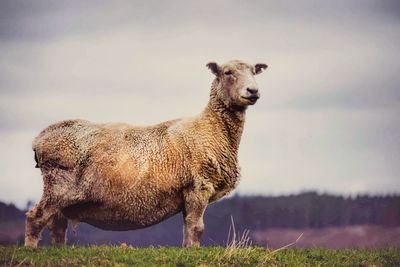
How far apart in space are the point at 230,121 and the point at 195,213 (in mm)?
2062

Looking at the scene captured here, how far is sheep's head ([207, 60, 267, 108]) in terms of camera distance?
46.3 feet

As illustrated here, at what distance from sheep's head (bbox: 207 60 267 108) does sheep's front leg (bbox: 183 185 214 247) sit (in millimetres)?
1793

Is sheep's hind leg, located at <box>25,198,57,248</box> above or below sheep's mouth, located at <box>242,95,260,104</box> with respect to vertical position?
below

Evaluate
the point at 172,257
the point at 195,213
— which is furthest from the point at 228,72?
the point at 172,257

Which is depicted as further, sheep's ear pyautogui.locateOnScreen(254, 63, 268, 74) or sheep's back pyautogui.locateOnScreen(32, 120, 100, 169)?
sheep's ear pyautogui.locateOnScreen(254, 63, 268, 74)

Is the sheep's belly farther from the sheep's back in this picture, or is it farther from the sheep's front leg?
the sheep's back

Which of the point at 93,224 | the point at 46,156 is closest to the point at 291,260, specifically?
the point at 93,224

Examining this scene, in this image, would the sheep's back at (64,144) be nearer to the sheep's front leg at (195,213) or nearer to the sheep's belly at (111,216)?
the sheep's belly at (111,216)

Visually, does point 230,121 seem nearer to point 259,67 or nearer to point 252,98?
point 252,98

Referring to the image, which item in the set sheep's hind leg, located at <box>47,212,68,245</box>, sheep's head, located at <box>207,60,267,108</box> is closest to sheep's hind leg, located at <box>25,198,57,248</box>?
sheep's hind leg, located at <box>47,212,68,245</box>

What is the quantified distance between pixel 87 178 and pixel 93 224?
1.03 metres

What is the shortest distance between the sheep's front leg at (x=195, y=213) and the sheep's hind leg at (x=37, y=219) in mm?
2705

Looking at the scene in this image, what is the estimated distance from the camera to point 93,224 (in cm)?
1498

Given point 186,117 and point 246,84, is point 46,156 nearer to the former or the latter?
point 186,117
